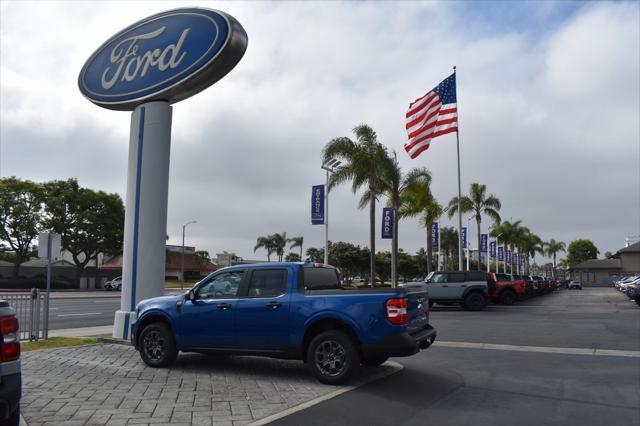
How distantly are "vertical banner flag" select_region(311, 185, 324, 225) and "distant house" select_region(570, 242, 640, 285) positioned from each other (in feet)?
253

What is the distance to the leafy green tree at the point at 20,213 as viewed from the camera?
53.2 m

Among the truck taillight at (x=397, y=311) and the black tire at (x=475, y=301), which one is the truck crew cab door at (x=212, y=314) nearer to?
the truck taillight at (x=397, y=311)

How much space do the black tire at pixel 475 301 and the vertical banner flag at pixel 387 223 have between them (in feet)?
27.4

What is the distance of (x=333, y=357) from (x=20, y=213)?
54.2 m

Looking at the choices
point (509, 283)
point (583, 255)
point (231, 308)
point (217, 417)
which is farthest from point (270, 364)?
point (583, 255)

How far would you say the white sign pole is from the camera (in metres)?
12.1

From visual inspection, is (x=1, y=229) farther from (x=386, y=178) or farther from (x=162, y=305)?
(x=162, y=305)

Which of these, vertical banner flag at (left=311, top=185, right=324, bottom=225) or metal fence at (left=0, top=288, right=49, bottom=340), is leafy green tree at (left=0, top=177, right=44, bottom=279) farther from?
metal fence at (left=0, top=288, right=49, bottom=340)

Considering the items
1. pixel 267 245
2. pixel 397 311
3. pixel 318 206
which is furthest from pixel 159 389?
pixel 267 245

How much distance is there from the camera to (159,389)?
24.7 feet

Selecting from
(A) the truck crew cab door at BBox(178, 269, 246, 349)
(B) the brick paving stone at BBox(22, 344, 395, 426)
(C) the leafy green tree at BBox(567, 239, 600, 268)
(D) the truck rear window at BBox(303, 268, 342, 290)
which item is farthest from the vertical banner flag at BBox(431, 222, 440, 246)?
(C) the leafy green tree at BBox(567, 239, 600, 268)

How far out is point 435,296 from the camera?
25.6 metres

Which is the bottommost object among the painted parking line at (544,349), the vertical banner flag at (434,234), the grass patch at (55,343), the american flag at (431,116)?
the painted parking line at (544,349)

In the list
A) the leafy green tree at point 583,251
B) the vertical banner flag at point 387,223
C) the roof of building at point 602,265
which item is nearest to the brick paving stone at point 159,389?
the vertical banner flag at point 387,223
